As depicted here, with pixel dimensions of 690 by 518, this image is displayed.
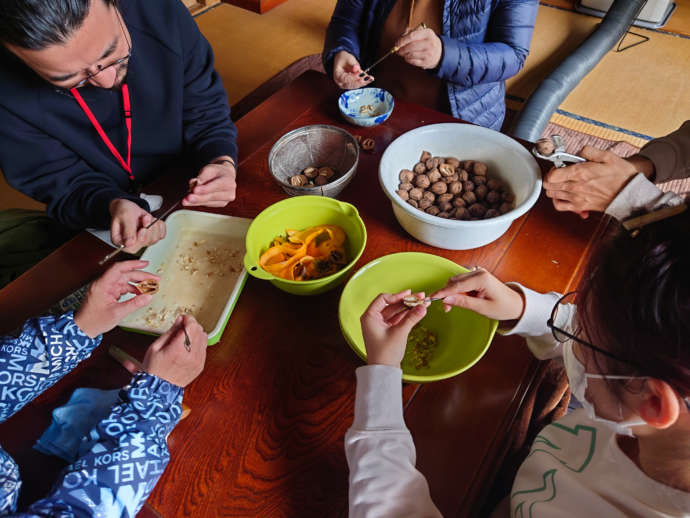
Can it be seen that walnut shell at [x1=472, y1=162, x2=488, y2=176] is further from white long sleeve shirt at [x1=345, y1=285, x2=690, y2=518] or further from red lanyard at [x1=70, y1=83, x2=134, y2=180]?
red lanyard at [x1=70, y1=83, x2=134, y2=180]

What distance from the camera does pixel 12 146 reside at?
998 millimetres

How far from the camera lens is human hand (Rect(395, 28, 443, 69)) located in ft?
4.18

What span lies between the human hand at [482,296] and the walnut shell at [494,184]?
0.32 m

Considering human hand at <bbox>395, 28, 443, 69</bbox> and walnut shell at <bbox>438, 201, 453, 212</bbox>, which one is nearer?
walnut shell at <bbox>438, 201, 453, 212</bbox>

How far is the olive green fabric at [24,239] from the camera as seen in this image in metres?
1.18

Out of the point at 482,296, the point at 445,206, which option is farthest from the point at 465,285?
the point at 445,206

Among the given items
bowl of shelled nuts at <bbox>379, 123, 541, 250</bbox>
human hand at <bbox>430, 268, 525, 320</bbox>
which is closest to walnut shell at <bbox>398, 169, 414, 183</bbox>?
bowl of shelled nuts at <bbox>379, 123, 541, 250</bbox>

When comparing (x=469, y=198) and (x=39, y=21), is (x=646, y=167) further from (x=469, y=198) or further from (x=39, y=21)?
(x=39, y=21)

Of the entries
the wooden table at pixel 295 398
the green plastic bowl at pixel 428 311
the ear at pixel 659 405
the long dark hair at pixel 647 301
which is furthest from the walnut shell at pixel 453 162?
the ear at pixel 659 405

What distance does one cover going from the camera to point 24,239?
124cm

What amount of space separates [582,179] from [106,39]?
3.52 ft

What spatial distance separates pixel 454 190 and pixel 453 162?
91 millimetres

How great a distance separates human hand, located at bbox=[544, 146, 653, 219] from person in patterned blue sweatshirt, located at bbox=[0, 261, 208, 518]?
0.87 meters

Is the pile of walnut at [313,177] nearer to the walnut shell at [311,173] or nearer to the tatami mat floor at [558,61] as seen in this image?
the walnut shell at [311,173]
